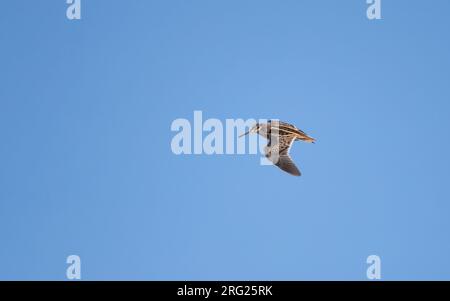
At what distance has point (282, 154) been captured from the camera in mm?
26453

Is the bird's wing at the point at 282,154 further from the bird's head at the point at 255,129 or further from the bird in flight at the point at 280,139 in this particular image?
the bird's head at the point at 255,129

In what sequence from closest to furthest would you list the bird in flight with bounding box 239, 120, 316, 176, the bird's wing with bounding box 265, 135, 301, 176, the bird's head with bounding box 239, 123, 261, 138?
1. the bird's wing with bounding box 265, 135, 301, 176
2. the bird in flight with bounding box 239, 120, 316, 176
3. the bird's head with bounding box 239, 123, 261, 138

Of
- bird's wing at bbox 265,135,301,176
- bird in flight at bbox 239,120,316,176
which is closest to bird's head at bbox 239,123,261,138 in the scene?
bird in flight at bbox 239,120,316,176

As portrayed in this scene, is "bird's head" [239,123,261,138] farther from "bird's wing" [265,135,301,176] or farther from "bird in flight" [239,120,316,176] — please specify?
"bird's wing" [265,135,301,176]

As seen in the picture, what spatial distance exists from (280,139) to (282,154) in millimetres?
910

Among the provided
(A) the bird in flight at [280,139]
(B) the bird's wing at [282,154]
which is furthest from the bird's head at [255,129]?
(B) the bird's wing at [282,154]

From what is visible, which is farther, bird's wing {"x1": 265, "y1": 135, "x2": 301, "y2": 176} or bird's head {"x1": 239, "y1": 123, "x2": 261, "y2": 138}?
bird's head {"x1": 239, "y1": 123, "x2": 261, "y2": 138}

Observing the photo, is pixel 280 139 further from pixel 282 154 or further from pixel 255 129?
pixel 255 129

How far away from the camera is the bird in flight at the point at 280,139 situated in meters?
25.9

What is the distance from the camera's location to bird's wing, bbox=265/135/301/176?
83.8 ft
